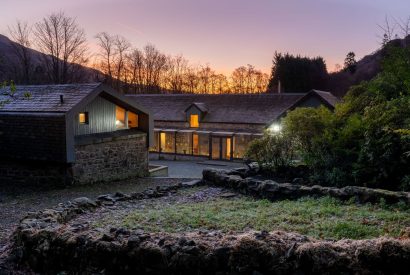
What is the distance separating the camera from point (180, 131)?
3152cm

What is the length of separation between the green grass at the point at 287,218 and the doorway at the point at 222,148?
20.1 m

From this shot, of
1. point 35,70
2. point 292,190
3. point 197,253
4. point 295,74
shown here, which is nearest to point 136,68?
point 35,70

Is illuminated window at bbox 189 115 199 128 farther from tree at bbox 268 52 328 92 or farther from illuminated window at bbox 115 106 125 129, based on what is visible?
tree at bbox 268 52 328 92

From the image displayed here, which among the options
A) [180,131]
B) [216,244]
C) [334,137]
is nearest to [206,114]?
[180,131]

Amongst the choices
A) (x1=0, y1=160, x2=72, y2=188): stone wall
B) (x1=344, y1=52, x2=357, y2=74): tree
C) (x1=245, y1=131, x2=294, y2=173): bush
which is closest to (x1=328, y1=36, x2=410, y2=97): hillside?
(x1=344, y1=52, x2=357, y2=74): tree

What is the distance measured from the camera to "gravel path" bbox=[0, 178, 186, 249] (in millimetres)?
11060

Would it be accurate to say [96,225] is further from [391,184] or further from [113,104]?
[113,104]

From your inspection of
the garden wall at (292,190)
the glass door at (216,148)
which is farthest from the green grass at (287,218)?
the glass door at (216,148)

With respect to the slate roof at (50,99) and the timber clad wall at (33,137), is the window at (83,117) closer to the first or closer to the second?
the slate roof at (50,99)

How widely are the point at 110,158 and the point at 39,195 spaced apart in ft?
14.5

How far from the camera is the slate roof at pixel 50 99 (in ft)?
54.0

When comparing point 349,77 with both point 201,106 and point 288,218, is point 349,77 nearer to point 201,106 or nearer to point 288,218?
point 201,106

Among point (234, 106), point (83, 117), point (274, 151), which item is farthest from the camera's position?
point (234, 106)

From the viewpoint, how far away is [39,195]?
1466cm
